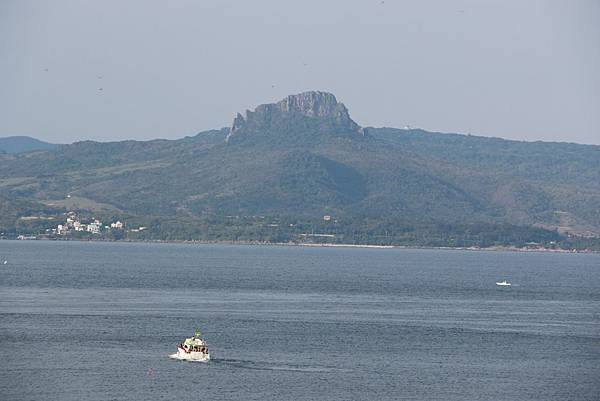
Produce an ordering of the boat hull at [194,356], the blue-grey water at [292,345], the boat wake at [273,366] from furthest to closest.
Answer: the boat hull at [194,356] → the boat wake at [273,366] → the blue-grey water at [292,345]

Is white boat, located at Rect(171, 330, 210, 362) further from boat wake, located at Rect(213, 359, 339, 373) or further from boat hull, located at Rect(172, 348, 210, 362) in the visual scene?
boat wake, located at Rect(213, 359, 339, 373)

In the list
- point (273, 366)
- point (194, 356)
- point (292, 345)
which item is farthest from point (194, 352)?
point (292, 345)

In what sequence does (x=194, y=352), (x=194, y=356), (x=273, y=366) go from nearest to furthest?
1. (x=273, y=366)
2. (x=194, y=356)
3. (x=194, y=352)

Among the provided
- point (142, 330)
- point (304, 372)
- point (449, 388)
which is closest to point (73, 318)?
point (142, 330)

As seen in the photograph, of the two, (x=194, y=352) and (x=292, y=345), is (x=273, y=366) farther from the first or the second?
(x=292, y=345)

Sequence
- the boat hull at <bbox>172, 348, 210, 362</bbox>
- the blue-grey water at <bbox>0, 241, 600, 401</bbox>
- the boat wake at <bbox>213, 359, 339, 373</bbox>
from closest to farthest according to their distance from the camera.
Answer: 1. the blue-grey water at <bbox>0, 241, 600, 401</bbox>
2. the boat wake at <bbox>213, 359, 339, 373</bbox>
3. the boat hull at <bbox>172, 348, 210, 362</bbox>

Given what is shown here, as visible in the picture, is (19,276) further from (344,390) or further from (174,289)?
(344,390)

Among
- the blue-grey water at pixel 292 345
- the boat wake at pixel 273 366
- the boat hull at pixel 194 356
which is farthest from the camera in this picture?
the boat hull at pixel 194 356

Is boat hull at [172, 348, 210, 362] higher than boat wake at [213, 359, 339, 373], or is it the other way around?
boat hull at [172, 348, 210, 362]

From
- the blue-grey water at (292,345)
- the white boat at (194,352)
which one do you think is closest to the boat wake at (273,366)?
the blue-grey water at (292,345)

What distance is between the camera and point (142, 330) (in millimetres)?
121875

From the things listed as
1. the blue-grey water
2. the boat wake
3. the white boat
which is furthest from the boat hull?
the blue-grey water

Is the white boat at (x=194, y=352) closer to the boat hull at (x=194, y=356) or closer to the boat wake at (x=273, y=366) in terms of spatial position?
the boat hull at (x=194, y=356)

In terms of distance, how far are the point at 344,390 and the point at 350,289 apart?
317ft
